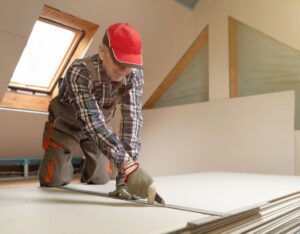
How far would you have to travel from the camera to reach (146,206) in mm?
1300

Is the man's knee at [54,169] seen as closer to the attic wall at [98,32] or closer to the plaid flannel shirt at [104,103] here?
the plaid flannel shirt at [104,103]

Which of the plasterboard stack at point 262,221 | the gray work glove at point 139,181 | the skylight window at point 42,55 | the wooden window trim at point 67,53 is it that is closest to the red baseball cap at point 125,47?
the gray work glove at point 139,181

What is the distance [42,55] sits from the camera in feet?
11.3

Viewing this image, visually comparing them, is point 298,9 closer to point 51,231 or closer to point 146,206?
point 146,206

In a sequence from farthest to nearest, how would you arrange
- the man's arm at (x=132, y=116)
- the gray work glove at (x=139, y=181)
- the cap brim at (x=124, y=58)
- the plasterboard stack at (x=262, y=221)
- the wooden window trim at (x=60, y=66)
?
the wooden window trim at (x=60, y=66) < the man's arm at (x=132, y=116) < the cap brim at (x=124, y=58) < the gray work glove at (x=139, y=181) < the plasterboard stack at (x=262, y=221)

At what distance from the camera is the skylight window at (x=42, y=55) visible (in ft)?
10.7

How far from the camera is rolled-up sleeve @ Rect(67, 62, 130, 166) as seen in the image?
1.37 metres

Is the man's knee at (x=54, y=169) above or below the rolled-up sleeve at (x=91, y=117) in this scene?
below

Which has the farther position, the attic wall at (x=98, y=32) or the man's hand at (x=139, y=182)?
the attic wall at (x=98, y=32)

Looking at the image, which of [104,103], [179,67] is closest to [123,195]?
[104,103]

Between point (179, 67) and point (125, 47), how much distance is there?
252 cm

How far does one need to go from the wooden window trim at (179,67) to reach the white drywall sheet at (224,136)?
17cm

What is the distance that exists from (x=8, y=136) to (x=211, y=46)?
2417mm

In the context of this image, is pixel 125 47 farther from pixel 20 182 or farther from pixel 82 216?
pixel 20 182
